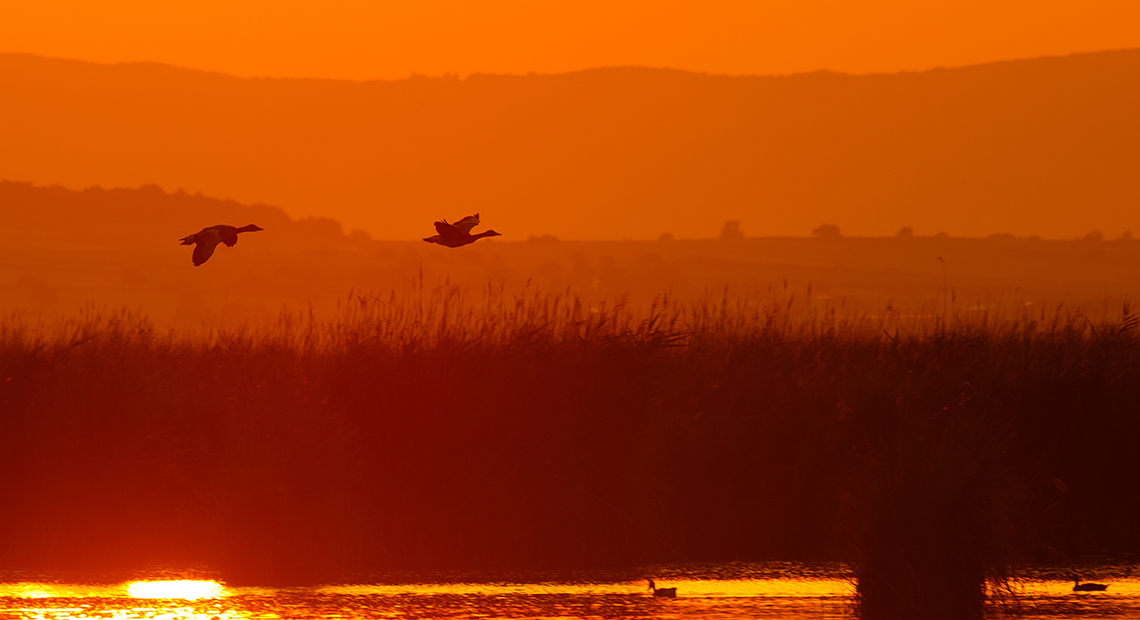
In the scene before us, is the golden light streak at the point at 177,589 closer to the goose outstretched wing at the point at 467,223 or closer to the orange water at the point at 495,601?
the orange water at the point at 495,601

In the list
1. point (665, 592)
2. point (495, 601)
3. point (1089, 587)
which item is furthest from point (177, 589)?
point (1089, 587)

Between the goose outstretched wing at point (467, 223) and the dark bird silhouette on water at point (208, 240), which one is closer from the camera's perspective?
the dark bird silhouette on water at point (208, 240)

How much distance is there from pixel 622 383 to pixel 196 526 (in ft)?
11.4

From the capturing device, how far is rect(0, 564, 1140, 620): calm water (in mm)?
8922

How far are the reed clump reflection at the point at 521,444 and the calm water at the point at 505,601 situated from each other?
1.75ft

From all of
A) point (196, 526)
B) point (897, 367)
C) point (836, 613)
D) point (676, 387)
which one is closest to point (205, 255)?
point (196, 526)

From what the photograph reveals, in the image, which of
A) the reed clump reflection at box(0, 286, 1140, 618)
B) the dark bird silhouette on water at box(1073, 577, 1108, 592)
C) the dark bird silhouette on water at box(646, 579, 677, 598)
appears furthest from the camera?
the reed clump reflection at box(0, 286, 1140, 618)

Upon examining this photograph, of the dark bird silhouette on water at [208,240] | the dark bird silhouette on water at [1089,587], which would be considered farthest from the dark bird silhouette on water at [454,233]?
the dark bird silhouette on water at [1089,587]

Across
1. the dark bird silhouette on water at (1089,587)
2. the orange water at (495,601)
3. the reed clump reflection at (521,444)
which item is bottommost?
the orange water at (495,601)

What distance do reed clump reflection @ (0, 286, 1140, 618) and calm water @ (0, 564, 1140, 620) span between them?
533mm

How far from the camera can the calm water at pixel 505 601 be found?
8922 mm

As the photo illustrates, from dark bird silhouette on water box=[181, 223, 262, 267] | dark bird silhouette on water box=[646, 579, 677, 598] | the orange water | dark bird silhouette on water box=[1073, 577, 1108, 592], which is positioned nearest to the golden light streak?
the orange water

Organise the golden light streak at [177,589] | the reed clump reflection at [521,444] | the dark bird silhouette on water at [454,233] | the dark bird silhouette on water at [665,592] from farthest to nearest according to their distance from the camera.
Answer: the reed clump reflection at [521,444] < the dark bird silhouette on water at [665,592] < the golden light streak at [177,589] < the dark bird silhouette on water at [454,233]

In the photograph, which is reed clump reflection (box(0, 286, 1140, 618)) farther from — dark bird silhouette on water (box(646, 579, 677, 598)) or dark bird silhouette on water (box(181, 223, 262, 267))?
dark bird silhouette on water (box(181, 223, 262, 267))
